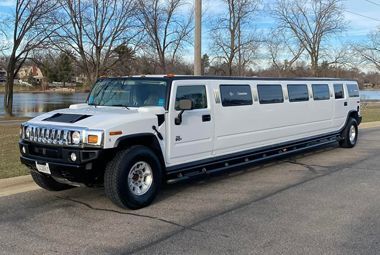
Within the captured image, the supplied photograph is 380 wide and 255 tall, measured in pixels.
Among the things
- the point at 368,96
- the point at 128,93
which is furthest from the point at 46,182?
the point at 368,96

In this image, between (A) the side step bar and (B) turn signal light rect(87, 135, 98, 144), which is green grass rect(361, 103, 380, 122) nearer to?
(A) the side step bar

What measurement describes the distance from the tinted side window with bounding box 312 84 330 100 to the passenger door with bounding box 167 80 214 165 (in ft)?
15.0

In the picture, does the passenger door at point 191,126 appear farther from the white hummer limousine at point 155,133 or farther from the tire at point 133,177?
the tire at point 133,177

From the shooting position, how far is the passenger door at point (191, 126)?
693cm

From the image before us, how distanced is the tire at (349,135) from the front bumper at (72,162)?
851 cm

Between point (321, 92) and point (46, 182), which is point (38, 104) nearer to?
point (321, 92)

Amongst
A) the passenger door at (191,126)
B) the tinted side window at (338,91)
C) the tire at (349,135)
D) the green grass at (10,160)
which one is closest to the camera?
the passenger door at (191,126)

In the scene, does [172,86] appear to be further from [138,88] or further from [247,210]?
[247,210]

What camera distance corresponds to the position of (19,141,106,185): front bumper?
231 inches

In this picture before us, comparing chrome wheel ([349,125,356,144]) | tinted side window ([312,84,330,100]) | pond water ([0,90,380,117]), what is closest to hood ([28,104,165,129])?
tinted side window ([312,84,330,100])

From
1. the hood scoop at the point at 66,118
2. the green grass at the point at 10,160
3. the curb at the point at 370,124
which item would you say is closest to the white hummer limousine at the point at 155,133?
the hood scoop at the point at 66,118

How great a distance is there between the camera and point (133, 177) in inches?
251

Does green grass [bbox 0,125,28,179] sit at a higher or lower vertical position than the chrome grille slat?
lower

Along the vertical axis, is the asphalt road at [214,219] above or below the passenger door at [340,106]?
below
